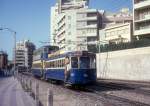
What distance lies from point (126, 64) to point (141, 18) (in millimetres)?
16353

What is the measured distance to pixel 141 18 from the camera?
198 feet

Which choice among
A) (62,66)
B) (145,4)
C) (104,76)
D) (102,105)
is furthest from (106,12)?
(102,105)

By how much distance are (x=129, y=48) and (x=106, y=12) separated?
56.0m

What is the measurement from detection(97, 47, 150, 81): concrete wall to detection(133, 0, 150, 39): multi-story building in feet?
27.9

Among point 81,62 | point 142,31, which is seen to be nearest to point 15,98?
point 81,62

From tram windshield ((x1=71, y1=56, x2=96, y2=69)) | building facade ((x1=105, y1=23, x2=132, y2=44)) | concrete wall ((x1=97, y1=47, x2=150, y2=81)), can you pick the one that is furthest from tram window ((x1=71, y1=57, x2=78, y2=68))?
building facade ((x1=105, y1=23, x2=132, y2=44))

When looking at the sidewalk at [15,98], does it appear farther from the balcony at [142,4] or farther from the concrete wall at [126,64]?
the balcony at [142,4]

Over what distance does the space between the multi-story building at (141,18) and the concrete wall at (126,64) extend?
8503 mm

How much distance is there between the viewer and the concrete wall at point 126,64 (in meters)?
42.4

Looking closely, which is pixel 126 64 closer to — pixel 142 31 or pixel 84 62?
pixel 142 31

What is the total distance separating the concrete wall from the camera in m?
42.4

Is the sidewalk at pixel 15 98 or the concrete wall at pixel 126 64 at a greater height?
the concrete wall at pixel 126 64

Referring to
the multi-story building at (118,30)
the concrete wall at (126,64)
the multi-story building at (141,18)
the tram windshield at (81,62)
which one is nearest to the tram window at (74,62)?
the tram windshield at (81,62)

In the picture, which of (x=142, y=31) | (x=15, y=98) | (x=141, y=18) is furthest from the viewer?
(x=141, y=18)
